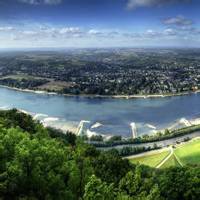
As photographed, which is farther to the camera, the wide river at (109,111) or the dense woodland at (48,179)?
the wide river at (109,111)

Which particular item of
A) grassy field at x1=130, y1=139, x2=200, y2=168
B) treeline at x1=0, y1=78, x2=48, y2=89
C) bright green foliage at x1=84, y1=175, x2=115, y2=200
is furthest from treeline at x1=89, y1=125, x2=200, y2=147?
treeline at x1=0, y1=78, x2=48, y2=89

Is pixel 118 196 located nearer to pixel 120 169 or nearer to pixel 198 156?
pixel 120 169

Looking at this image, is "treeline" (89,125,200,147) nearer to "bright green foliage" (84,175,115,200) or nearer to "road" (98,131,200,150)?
"road" (98,131,200,150)

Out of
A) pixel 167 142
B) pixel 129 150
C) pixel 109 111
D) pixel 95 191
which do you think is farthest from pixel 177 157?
pixel 95 191

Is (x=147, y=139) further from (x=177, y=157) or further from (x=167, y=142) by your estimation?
(x=177, y=157)

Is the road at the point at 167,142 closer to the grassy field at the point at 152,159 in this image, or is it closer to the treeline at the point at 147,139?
the treeline at the point at 147,139

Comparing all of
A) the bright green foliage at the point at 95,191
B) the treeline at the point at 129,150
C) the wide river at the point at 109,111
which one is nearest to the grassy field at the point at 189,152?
the treeline at the point at 129,150

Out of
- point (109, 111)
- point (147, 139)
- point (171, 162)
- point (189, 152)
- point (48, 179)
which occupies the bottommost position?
point (109, 111)
